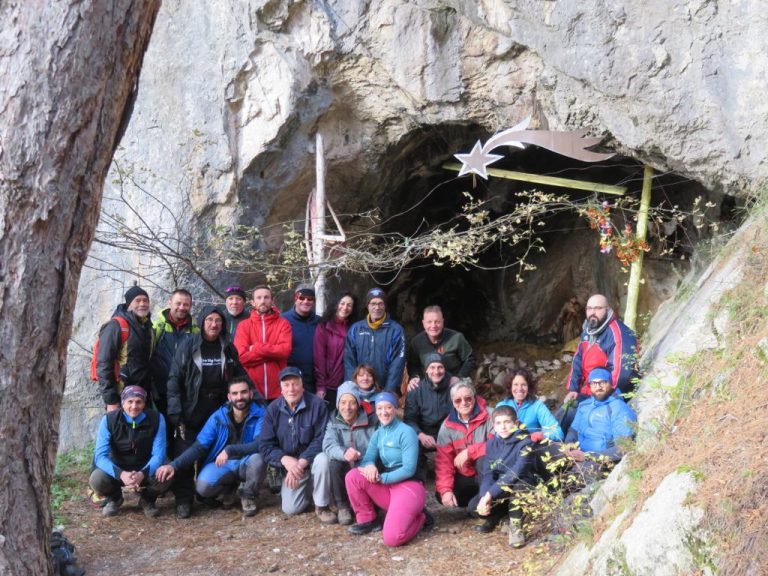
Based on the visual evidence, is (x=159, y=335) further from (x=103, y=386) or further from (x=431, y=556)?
(x=431, y=556)

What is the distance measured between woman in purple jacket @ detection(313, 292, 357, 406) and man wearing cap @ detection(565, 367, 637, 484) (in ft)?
7.26

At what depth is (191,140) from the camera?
8391 mm

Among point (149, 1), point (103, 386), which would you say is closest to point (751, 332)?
point (149, 1)

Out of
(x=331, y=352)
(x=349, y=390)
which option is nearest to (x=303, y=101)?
(x=331, y=352)

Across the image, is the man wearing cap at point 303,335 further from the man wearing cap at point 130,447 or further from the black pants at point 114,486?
the black pants at point 114,486

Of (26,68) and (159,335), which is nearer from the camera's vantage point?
(26,68)

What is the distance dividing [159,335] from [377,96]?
11.3 feet

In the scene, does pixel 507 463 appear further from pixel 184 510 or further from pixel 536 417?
pixel 184 510

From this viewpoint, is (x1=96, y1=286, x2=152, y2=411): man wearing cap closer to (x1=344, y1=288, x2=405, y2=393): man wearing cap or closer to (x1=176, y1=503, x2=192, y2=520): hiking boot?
(x1=176, y1=503, x2=192, y2=520): hiking boot

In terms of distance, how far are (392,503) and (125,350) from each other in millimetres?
2512

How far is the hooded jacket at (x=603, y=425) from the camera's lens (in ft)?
18.1

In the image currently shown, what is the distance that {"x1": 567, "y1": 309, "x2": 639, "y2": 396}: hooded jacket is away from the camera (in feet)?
20.1

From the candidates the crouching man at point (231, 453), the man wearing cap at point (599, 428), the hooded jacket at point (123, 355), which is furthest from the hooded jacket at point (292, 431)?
the man wearing cap at point (599, 428)

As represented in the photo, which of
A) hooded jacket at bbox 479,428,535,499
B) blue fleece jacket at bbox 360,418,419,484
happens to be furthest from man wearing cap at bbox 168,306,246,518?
hooded jacket at bbox 479,428,535,499
